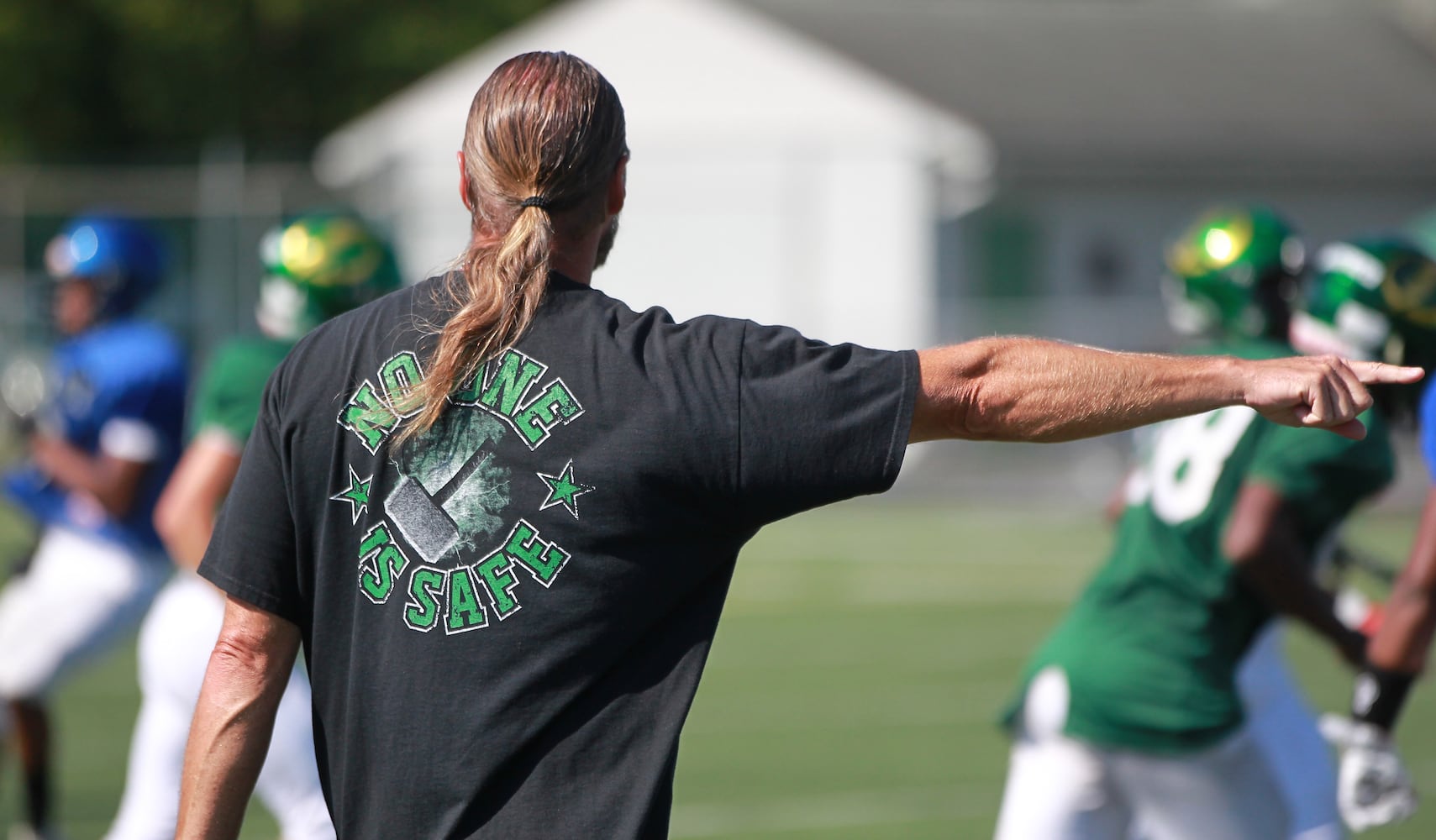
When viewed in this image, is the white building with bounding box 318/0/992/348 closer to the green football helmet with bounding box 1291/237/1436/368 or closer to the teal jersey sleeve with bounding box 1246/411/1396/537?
the green football helmet with bounding box 1291/237/1436/368

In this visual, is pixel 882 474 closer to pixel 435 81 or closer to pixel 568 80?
pixel 568 80

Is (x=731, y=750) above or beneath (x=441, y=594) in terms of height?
beneath

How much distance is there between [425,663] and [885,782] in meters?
5.49

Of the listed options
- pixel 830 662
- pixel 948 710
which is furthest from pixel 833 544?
pixel 948 710

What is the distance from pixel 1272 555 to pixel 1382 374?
6.09 feet

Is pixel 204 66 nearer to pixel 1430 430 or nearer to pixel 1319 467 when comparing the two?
pixel 1319 467

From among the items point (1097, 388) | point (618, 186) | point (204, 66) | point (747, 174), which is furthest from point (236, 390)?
point (204, 66)

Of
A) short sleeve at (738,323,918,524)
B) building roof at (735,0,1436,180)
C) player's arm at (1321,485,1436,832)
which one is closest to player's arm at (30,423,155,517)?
player's arm at (1321,485,1436,832)

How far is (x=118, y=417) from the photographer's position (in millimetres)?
6184

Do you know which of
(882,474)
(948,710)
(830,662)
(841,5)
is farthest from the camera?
(841,5)

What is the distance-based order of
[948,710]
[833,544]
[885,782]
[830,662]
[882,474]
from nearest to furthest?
[882,474] → [885,782] → [948,710] → [830,662] → [833,544]

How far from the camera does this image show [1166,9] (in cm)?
3134

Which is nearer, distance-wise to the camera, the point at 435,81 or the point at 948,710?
the point at 948,710

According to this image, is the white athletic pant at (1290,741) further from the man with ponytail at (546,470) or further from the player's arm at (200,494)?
the player's arm at (200,494)
